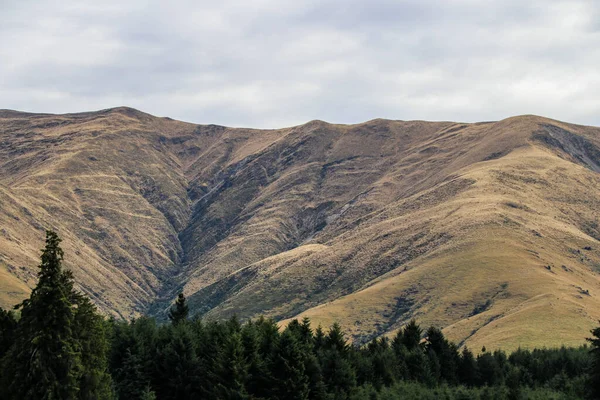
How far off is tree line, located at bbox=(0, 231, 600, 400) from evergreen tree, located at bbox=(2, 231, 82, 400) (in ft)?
0.21

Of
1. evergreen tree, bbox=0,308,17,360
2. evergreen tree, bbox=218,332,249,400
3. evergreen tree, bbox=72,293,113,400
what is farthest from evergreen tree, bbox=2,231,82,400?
evergreen tree, bbox=218,332,249,400

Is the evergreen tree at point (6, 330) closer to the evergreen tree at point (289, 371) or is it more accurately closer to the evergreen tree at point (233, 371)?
the evergreen tree at point (233, 371)

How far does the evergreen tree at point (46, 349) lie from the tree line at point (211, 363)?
65 mm

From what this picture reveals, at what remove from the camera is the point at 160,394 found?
78.9 metres

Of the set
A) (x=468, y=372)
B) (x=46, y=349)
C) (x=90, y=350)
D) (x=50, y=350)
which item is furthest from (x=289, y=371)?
(x=468, y=372)

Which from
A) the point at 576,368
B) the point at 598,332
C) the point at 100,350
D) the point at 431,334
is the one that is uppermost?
the point at 100,350

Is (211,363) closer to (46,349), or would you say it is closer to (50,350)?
(50,350)

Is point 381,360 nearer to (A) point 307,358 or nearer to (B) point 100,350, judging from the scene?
(A) point 307,358

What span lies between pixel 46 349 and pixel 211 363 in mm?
31775

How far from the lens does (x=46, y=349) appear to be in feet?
157

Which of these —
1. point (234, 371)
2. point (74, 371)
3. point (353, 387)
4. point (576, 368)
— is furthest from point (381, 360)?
point (74, 371)

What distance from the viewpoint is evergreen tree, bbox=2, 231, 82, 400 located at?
47.1 m

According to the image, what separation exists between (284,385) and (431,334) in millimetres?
54758

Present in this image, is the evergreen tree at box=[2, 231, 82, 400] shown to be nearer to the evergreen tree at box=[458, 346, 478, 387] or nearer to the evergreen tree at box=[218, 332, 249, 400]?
the evergreen tree at box=[218, 332, 249, 400]
